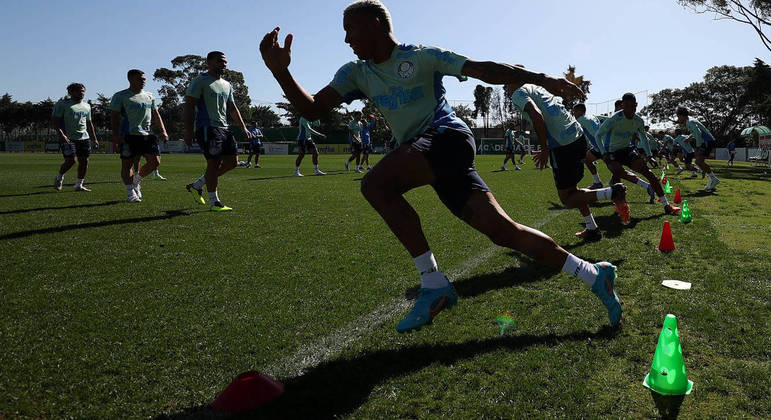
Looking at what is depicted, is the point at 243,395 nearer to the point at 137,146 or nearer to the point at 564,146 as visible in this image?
the point at 564,146

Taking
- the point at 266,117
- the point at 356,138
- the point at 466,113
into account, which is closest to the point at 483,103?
the point at 466,113

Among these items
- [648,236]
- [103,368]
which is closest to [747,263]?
[648,236]

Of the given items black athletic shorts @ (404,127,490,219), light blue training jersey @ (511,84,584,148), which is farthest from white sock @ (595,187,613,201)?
black athletic shorts @ (404,127,490,219)

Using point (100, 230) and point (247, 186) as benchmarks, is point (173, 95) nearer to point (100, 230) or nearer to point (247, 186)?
point (247, 186)

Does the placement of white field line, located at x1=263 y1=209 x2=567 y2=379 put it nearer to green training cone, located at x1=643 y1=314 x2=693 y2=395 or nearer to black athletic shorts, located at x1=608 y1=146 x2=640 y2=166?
green training cone, located at x1=643 y1=314 x2=693 y2=395

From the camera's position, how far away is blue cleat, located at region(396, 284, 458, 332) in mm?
2711

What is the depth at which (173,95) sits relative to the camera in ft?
267

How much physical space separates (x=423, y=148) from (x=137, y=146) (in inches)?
336

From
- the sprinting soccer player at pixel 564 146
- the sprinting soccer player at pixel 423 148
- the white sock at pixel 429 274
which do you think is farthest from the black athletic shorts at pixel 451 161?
the sprinting soccer player at pixel 564 146

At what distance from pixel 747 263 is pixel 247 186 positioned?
1087cm

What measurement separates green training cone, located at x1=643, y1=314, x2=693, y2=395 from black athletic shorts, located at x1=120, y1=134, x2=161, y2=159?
9416 millimetres

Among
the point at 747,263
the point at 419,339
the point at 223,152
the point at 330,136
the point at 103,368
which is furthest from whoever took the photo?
the point at 330,136

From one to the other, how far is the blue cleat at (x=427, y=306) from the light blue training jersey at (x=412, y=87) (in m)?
0.99

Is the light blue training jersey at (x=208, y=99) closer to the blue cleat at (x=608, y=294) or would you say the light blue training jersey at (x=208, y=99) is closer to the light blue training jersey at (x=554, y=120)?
the light blue training jersey at (x=554, y=120)
